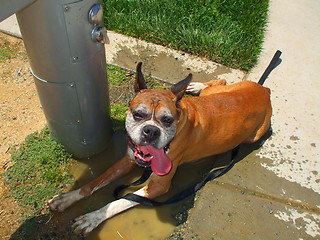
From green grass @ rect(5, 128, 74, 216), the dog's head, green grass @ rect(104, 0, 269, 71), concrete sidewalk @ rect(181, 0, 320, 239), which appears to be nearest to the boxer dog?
the dog's head

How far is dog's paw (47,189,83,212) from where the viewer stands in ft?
11.5

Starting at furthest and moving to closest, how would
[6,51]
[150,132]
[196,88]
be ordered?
[6,51] < [196,88] < [150,132]

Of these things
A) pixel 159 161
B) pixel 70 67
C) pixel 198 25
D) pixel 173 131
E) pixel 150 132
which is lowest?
pixel 198 25

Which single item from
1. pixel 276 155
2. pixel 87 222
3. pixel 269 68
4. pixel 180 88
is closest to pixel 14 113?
pixel 87 222

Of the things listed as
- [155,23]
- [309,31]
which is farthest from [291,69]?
[155,23]

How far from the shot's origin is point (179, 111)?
3299 millimetres

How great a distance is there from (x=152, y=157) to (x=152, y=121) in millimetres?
421

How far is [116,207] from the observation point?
3.50m

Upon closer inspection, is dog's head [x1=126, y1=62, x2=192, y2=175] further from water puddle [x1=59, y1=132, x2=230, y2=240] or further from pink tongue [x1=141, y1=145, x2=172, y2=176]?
water puddle [x1=59, y1=132, x2=230, y2=240]

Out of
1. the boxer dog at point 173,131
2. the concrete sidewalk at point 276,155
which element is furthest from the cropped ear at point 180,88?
the concrete sidewalk at point 276,155

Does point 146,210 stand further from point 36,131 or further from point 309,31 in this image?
point 309,31

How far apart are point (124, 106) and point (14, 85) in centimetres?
164

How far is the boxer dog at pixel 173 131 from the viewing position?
309cm

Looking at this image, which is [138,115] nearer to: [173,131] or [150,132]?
[150,132]
